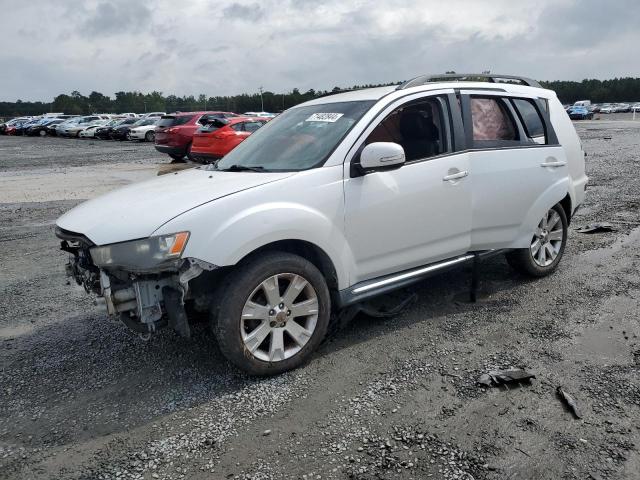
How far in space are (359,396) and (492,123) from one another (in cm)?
286

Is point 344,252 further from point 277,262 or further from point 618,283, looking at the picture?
point 618,283

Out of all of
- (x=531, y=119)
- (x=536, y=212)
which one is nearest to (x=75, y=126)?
(x=531, y=119)

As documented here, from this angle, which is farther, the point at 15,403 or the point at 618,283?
the point at 618,283

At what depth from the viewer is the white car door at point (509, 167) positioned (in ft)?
15.0

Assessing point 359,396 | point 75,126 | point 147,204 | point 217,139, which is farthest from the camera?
point 75,126

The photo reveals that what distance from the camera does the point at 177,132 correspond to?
1841 centimetres

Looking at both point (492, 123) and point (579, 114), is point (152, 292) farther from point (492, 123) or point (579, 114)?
point (579, 114)

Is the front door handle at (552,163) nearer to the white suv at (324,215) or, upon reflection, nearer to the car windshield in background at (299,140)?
the white suv at (324,215)

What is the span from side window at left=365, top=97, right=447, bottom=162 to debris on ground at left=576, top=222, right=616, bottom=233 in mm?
3846

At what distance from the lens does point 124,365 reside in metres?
3.83

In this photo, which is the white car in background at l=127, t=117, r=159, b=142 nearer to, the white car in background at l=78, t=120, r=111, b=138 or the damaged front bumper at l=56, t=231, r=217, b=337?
the white car in background at l=78, t=120, r=111, b=138

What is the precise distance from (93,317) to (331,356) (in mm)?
2253

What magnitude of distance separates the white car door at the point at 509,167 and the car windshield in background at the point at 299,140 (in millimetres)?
1143

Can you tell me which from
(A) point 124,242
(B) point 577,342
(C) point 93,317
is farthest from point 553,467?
(C) point 93,317
